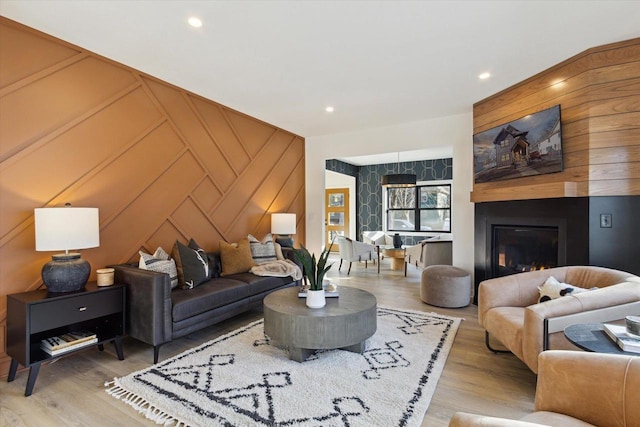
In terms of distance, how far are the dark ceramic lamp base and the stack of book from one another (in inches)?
15.3

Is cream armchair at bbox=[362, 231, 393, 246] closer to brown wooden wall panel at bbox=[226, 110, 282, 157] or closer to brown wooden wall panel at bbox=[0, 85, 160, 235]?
brown wooden wall panel at bbox=[226, 110, 282, 157]

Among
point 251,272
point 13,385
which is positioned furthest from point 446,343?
point 13,385

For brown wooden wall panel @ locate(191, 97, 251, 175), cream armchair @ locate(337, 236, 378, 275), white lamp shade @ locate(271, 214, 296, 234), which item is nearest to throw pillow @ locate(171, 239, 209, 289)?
brown wooden wall panel @ locate(191, 97, 251, 175)

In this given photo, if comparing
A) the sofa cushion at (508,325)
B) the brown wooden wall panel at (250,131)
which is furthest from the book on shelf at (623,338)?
the brown wooden wall panel at (250,131)

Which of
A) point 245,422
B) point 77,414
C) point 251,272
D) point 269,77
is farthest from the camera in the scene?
point 251,272

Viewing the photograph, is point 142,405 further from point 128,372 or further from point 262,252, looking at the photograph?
point 262,252

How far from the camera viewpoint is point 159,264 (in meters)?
3.04

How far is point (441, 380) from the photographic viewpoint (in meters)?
2.32

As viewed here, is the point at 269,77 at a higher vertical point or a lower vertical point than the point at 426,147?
higher

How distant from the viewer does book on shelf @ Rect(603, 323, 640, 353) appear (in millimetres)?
1438

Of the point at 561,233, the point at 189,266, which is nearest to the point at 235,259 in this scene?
the point at 189,266

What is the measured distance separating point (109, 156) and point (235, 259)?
5.85ft

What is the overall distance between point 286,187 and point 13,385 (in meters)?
4.23

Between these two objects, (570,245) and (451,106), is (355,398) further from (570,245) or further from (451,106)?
(451,106)
